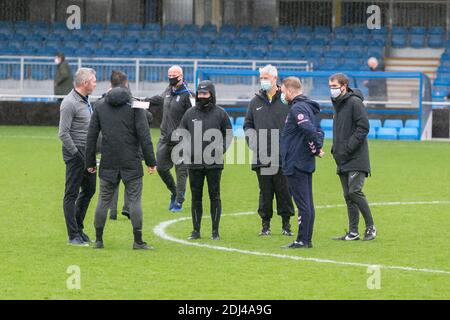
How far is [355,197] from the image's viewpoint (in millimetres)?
14133

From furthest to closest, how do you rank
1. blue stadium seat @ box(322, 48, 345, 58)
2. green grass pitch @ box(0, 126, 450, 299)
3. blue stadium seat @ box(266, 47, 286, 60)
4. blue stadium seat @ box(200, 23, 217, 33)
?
blue stadium seat @ box(200, 23, 217, 33)
blue stadium seat @ box(322, 48, 345, 58)
blue stadium seat @ box(266, 47, 286, 60)
green grass pitch @ box(0, 126, 450, 299)

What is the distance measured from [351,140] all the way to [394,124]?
60.2 feet

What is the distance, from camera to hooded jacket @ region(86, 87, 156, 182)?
13.0 m

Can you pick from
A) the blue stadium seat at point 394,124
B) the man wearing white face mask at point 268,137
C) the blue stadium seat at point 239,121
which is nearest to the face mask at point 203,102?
the man wearing white face mask at point 268,137

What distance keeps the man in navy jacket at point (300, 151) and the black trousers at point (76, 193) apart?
86.4 inches

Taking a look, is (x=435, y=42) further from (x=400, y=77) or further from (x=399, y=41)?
(x=400, y=77)

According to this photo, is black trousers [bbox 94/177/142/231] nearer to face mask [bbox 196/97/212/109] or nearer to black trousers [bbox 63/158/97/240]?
black trousers [bbox 63/158/97/240]

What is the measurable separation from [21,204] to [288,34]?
974 inches

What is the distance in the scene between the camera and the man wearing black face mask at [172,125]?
16.7 metres

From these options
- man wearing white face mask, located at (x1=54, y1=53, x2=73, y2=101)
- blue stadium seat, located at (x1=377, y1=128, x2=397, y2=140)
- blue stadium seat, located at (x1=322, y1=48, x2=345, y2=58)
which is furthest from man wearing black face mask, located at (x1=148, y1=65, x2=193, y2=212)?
blue stadium seat, located at (x1=322, y1=48, x2=345, y2=58)

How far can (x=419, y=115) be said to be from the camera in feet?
104

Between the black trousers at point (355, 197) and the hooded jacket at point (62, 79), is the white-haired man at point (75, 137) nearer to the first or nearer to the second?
the black trousers at point (355, 197)

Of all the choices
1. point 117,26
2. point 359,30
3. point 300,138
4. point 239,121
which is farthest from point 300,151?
point 117,26
